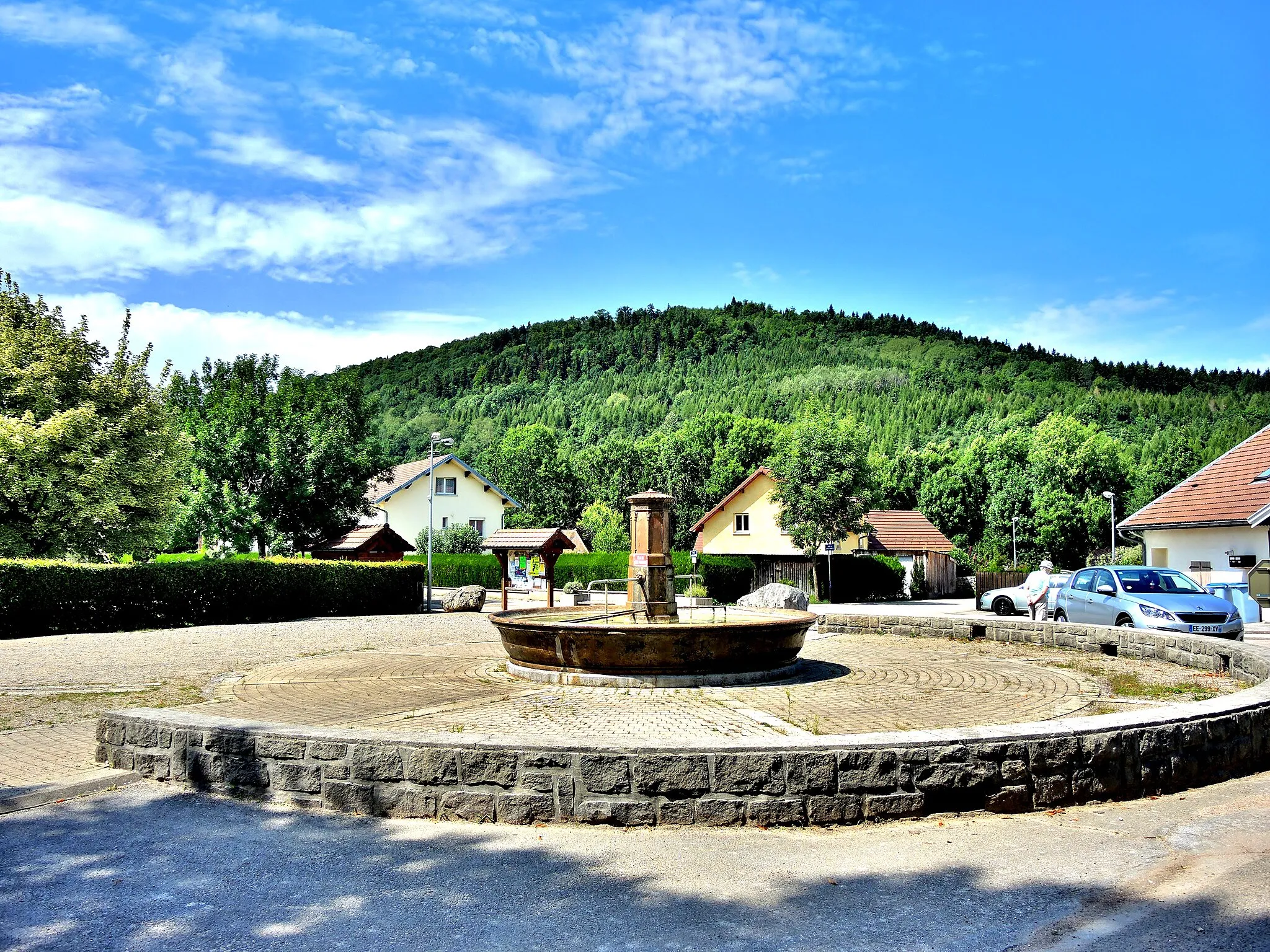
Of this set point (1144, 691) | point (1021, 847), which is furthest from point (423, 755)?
point (1144, 691)

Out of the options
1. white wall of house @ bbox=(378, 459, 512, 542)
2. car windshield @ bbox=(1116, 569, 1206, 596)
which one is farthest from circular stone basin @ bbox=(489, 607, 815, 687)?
white wall of house @ bbox=(378, 459, 512, 542)

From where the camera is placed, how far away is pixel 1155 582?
683 inches

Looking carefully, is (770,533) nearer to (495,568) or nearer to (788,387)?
(495,568)

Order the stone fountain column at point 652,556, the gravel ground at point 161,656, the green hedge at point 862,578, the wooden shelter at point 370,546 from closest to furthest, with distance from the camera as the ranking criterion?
the gravel ground at point 161,656 → the stone fountain column at point 652,556 → the green hedge at point 862,578 → the wooden shelter at point 370,546

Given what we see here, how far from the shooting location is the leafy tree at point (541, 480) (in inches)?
3300

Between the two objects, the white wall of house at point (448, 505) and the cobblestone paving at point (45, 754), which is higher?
the white wall of house at point (448, 505)

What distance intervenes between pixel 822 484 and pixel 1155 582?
22.9 metres

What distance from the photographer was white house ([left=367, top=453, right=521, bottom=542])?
199 ft

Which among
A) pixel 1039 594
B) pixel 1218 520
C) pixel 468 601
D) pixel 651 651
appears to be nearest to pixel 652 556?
pixel 651 651

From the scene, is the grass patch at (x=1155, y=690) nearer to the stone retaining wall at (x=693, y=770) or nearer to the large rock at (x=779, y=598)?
the stone retaining wall at (x=693, y=770)

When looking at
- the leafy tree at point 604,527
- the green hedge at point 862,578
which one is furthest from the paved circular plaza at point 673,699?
the leafy tree at point 604,527

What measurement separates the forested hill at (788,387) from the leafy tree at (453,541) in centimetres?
2425

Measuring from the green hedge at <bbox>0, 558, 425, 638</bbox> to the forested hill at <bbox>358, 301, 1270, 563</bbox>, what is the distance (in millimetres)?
50471

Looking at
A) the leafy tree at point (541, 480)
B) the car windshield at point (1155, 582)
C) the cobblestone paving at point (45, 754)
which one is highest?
the leafy tree at point (541, 480)
